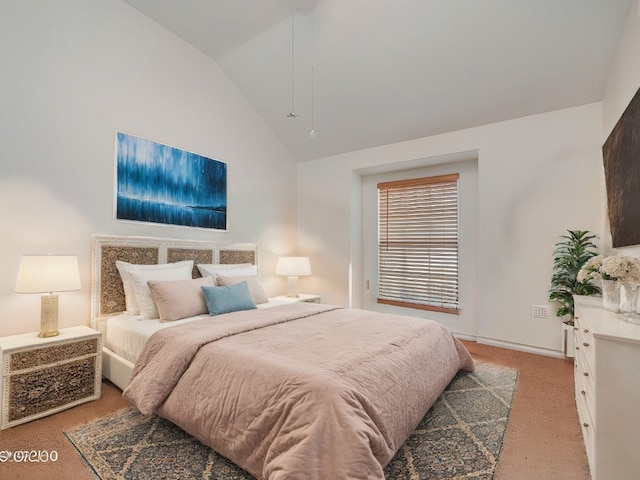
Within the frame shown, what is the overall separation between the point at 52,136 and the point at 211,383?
2.41m

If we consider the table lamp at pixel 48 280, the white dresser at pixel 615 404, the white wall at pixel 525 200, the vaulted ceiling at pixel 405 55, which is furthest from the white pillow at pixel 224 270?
the white dresser at pixel 615 404

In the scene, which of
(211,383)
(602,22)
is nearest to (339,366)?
(211,383)

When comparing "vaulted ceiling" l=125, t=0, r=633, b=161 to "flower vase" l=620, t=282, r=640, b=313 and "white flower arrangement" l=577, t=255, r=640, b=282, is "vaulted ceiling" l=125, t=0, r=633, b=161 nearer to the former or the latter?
"white flower arrangement" l=577, t=255, r=640, b=282

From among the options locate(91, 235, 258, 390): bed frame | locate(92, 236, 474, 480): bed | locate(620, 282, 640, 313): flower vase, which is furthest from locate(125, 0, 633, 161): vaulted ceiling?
locate(92, 236, 474, 480): bed

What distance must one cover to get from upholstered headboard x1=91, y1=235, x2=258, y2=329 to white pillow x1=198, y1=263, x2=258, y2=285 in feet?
0.47

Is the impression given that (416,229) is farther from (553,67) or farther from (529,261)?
(553,67)

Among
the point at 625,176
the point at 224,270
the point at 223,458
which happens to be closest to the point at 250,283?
the point at 224,270

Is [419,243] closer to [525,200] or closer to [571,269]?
[525,200]

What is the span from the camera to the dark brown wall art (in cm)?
186

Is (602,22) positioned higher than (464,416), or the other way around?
(602,22)

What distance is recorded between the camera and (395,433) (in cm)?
162

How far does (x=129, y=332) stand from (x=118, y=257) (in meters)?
0.84

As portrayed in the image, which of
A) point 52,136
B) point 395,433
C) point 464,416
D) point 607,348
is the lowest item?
point 464,416

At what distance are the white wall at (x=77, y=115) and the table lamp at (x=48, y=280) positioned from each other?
314 millimetres
